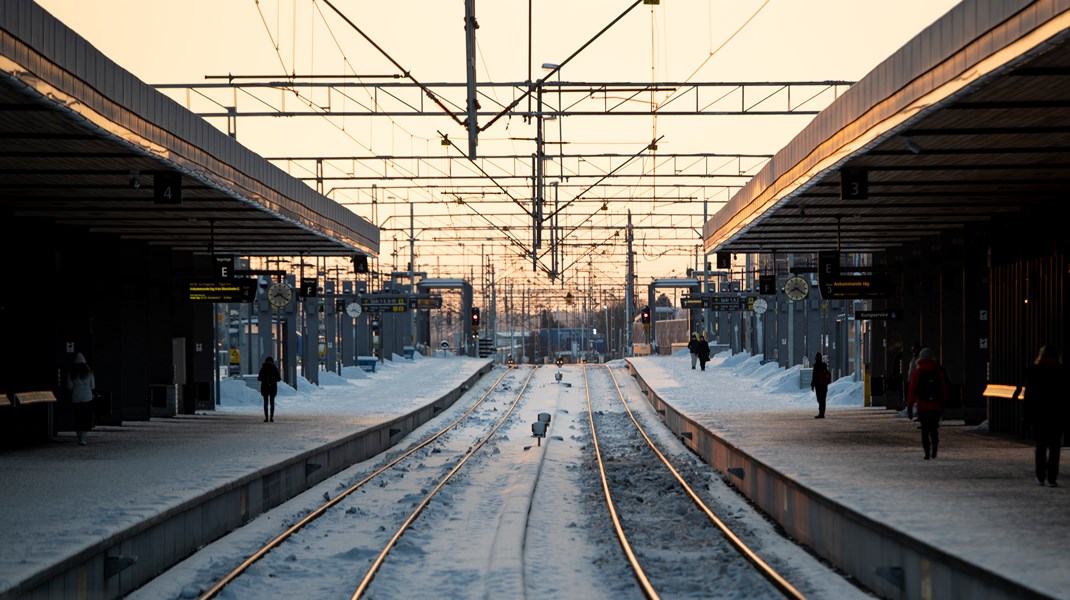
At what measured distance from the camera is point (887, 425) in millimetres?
25844

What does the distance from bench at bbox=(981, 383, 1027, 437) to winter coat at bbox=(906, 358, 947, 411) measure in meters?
4.01

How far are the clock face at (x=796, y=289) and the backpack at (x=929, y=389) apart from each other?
1822cm

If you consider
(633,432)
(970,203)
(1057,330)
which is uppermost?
(970,203)

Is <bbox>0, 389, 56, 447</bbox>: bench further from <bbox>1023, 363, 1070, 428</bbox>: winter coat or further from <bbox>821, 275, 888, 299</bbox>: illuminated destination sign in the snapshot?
<bbox>1023, 363, 1070, 428</bbox>: winter coat

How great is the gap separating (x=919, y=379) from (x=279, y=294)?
2311 cm

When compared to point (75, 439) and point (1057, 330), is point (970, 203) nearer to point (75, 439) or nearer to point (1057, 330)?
point (1057, 330)

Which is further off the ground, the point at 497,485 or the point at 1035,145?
the point at 1035,145

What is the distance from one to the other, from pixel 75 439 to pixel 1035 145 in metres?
16.1

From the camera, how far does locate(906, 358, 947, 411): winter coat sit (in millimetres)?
16688

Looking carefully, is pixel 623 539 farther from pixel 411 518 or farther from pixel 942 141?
pixel 942 141

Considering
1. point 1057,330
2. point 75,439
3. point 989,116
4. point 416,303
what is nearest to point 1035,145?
point 989,116

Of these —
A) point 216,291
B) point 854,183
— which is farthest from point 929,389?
point 216,291

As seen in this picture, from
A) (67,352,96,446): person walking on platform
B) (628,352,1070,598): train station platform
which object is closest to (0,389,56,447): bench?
(67,352,96,446): person walking on platform

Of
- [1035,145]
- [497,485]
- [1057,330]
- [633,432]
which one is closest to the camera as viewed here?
[1035,145]
